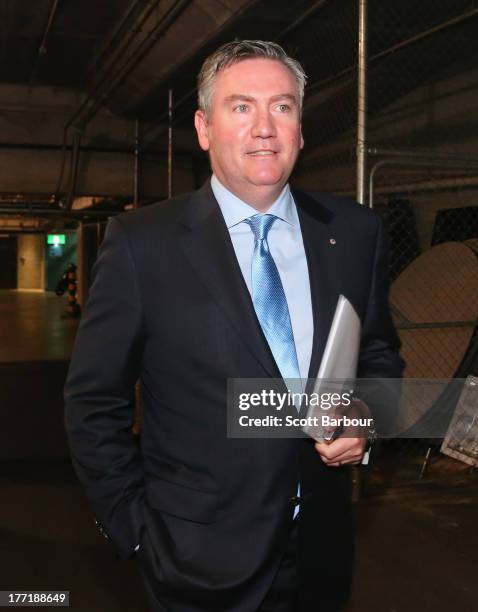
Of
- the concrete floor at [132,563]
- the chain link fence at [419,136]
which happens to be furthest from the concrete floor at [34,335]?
the chain link fence at [419,136]

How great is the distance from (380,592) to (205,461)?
2080mm

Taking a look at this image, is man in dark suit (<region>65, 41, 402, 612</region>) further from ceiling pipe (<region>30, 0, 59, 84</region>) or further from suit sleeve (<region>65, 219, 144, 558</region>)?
ceiling pipe (<region>30, 0, 59, 84</region>)

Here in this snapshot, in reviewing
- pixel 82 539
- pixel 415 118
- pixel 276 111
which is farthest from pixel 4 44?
pixel 276 111

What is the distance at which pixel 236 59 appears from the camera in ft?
4.29

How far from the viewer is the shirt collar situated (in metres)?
1.36

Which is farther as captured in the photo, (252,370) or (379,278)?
(379,278)

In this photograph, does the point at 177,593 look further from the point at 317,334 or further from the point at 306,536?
the point at 317,334

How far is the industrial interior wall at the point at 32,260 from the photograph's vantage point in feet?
102

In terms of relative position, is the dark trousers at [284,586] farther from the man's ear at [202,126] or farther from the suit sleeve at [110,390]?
the man's ear at [202,126]

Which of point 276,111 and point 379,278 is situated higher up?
point 276,111

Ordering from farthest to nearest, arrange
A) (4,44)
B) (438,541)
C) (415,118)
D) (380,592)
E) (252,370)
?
(4,44) → (415,118) → (438,541) → (380,592) → (252,370)

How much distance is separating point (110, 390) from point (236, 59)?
663 mm

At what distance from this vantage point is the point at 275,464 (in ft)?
4.19

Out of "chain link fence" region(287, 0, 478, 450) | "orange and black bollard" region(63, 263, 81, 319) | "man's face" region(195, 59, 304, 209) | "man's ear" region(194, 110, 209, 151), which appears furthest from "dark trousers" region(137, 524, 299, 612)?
"orange and black bollard" region(63, 263, 81, 319)
